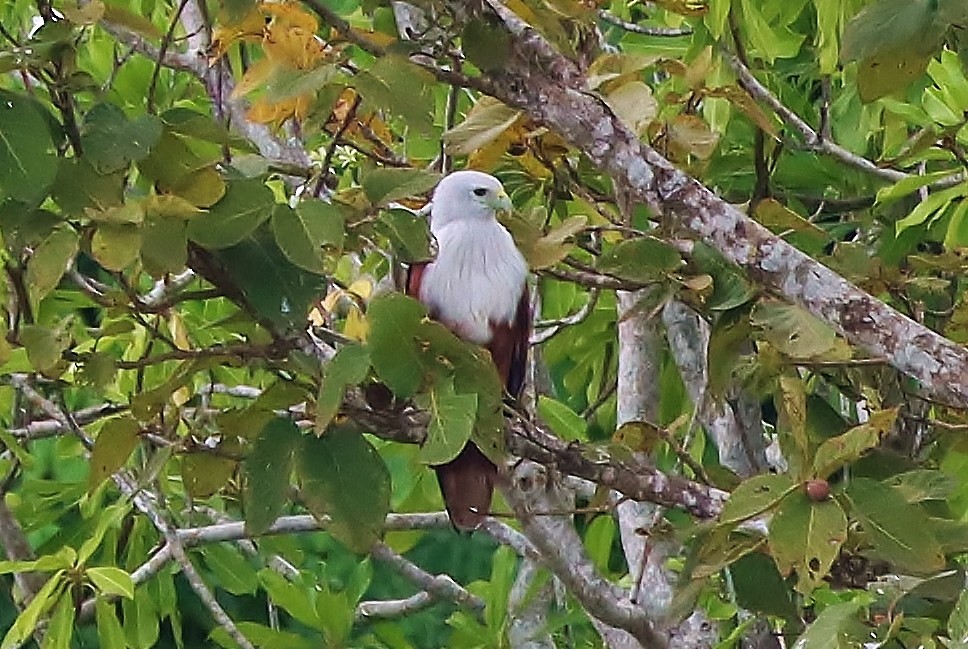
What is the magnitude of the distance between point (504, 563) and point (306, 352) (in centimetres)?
131

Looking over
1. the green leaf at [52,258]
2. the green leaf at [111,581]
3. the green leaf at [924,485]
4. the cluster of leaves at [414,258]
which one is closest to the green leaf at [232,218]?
the cluster of leaves at [414,258]

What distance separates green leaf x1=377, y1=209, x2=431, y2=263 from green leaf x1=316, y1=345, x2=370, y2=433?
16 centimetres

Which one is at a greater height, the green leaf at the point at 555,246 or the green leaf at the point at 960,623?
the green leaf at the point at 960,623

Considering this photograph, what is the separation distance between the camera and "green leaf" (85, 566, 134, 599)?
7.71 ft

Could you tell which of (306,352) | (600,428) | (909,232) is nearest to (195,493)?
(306,352)

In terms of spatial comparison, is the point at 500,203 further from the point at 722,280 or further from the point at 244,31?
the point at 722,280

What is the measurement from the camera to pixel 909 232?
248 centimetres

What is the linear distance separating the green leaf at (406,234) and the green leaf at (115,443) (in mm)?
384

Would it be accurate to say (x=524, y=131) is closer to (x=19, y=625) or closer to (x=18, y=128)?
(x=18, y=128)

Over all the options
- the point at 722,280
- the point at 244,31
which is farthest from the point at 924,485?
the point at 244,31

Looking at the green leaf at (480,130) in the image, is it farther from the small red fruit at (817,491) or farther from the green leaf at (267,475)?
the small red fruit at (817,491)

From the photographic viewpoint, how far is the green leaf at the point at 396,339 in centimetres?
152

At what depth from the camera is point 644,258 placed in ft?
5.90

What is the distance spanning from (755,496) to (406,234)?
472mm
